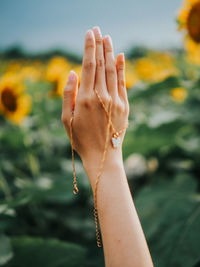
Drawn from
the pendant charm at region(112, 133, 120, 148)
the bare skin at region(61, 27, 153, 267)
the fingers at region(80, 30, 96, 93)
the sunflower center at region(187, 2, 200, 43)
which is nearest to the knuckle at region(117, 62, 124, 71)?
the bare skin at region(61, 27, 153, 267)

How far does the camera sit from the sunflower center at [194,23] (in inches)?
75.1

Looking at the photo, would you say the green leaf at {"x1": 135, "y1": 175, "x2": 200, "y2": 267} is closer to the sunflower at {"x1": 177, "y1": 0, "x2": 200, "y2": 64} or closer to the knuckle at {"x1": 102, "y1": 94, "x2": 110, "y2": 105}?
the knuckle at {"x1": 102, "y1": 94, "x2": 110, "y2": 105}

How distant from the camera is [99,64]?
0.87 metres

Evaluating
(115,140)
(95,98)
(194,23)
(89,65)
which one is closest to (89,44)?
(89,65)

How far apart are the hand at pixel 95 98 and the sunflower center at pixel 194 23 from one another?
49.1 inches

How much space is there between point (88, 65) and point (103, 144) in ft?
0.80

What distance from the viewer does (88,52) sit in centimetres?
83

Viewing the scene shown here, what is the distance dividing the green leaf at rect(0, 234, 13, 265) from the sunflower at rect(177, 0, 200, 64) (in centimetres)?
173

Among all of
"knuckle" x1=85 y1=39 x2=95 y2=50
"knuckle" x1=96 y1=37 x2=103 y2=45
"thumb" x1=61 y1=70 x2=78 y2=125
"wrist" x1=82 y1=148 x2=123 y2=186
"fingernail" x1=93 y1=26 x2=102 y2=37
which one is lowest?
"wrist" x1=82 y1=148 x2=123 y2=186

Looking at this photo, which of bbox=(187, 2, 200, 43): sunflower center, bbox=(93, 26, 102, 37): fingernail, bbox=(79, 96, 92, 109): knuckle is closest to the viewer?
bbox=(79, 96, 92, 109): knuckle

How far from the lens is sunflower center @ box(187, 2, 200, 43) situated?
1.91 metres

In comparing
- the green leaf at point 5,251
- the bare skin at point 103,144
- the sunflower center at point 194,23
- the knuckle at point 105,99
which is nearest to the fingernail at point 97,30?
the bare skin at point 103,144

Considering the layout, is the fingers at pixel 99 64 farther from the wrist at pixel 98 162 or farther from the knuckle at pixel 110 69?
the wrist at pixel 98 162

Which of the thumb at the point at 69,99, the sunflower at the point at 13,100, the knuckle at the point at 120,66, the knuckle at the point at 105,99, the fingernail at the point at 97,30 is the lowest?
the knuckle at the point at 105,99
